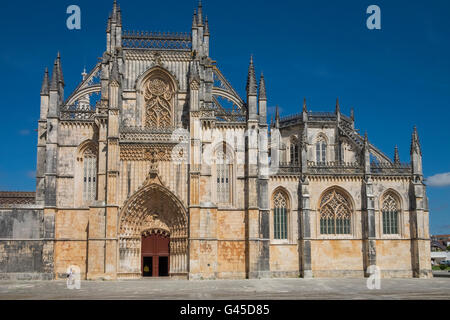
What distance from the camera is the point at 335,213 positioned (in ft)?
133

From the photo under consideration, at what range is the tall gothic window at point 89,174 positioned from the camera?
Result: 3697 cm

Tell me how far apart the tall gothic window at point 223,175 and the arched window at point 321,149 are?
14.3 meters

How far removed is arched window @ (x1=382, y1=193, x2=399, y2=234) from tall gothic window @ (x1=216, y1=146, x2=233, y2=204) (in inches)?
513

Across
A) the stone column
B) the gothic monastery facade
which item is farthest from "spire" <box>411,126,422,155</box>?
the stone column

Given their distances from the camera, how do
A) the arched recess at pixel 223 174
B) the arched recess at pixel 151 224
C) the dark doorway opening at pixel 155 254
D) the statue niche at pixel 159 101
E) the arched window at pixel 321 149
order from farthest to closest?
1. the arched window at pixel 321 149
2. the statue niche at pixel 159 101
3. the arched recess at pixel 223 174
4. the dark doorway opening at pixel 155 254
5. the arched recess at pixel 151 224

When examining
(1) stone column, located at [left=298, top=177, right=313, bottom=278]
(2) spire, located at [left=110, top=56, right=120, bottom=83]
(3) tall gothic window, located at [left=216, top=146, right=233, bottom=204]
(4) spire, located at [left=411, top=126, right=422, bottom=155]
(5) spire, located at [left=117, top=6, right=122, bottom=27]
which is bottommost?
(1) stone column, located at [left=298, top=177, right=313, bottom=278]

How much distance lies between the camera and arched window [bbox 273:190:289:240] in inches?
1563

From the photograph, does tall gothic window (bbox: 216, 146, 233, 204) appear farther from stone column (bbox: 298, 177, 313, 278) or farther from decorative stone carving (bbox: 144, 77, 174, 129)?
stone column (bbox: 298, 177, 313, 278)

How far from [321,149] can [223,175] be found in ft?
50.2

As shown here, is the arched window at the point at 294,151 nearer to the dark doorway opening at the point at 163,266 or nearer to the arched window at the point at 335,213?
the arched window at the point at 335,213

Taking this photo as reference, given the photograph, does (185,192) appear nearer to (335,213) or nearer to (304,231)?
(304,231)

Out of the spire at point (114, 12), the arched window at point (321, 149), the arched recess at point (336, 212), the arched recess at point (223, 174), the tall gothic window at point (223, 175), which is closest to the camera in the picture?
the arched recess at point (223, 174)

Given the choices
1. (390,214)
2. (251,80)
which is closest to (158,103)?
(251,80)

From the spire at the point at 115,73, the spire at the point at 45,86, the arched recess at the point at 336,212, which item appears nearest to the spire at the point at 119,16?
Result: the spire at the point at 115,73
